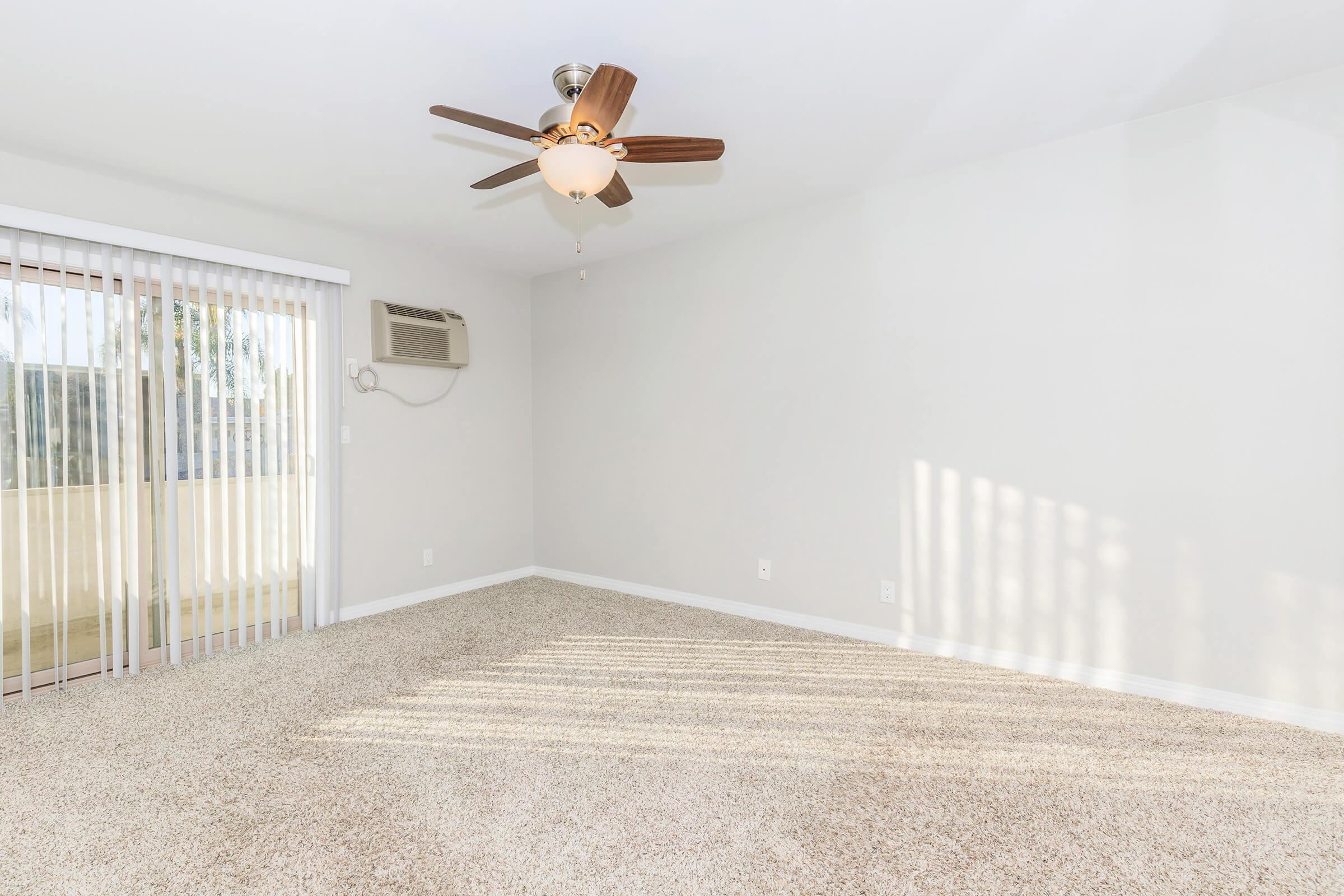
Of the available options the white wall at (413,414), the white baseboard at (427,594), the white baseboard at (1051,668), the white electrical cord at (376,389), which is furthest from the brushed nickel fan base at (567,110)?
the white baseboard at (427,594)

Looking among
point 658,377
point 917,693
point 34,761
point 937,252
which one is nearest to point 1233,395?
point 937,252

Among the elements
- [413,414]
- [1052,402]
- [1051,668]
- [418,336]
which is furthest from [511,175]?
[1051,668]

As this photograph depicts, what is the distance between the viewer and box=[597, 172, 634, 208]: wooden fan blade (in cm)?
248

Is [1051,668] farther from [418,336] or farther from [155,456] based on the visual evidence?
[155,456]

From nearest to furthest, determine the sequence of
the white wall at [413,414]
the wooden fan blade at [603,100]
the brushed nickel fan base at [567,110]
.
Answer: the wooden fan blade at [603,100] → the brushed nickel fan base at [567,110] → the white wall at [413,414]

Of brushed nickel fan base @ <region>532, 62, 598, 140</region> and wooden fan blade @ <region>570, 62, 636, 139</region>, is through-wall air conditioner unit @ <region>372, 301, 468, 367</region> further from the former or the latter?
wooden fan blade @ <region>570, 62, 636, 139</region>

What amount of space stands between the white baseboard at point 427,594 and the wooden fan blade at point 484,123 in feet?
10.4

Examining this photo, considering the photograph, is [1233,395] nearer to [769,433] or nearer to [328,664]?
[769,433]

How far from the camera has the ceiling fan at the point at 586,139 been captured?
75.9 inches

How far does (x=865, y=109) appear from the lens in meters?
2.59

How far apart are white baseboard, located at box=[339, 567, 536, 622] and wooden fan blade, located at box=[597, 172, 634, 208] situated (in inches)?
119

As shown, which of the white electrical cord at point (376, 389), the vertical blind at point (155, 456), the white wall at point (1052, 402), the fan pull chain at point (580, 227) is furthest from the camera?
the white electrical cord at point (376, 389)

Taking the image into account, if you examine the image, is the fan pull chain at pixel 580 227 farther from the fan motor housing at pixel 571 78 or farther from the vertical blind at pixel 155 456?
the vertical blind at pixel 155 456

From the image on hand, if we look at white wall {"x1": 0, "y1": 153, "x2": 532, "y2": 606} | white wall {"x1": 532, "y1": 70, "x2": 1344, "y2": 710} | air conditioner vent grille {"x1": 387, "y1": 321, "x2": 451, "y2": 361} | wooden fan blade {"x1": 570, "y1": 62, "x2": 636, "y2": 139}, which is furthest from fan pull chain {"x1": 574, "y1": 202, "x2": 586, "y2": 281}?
wooden fan blade {"x1": 570, "y1": 62, "x2": 636, "y2": 139}
